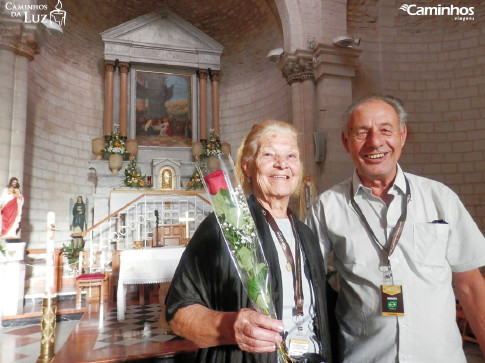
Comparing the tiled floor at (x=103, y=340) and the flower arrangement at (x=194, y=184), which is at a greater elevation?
the flower arrangement at (x=194, y=184)

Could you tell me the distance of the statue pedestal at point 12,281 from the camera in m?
5.21

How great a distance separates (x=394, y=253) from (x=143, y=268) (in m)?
3.95

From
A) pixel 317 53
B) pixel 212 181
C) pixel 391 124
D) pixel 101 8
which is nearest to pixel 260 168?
pixel 212 181

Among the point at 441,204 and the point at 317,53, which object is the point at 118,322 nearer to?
the point at 441,204

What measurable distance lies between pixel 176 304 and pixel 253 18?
1069 cm

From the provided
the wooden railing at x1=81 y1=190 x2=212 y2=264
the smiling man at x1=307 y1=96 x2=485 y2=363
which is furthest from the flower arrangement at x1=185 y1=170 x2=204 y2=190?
the smiling man at x1=307 y1=96 x2=485 y2=363

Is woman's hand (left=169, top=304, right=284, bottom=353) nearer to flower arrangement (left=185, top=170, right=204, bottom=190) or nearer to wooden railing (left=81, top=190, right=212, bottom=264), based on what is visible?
wooden railing (left=81, top=190, right=212, bottom=264)

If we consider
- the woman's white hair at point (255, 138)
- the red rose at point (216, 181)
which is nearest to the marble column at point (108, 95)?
the woman's white hair at point (255, 138)

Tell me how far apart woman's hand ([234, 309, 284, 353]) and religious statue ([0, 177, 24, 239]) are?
5993mm

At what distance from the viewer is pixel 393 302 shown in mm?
1372

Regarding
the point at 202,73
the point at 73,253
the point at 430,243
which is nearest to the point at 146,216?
the point at 73,253

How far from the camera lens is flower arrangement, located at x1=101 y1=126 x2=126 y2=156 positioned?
9.13m

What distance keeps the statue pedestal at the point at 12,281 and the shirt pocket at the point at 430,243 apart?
5619mm

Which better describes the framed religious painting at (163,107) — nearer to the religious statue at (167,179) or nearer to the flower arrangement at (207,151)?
the flower arrangement at (207,151)
